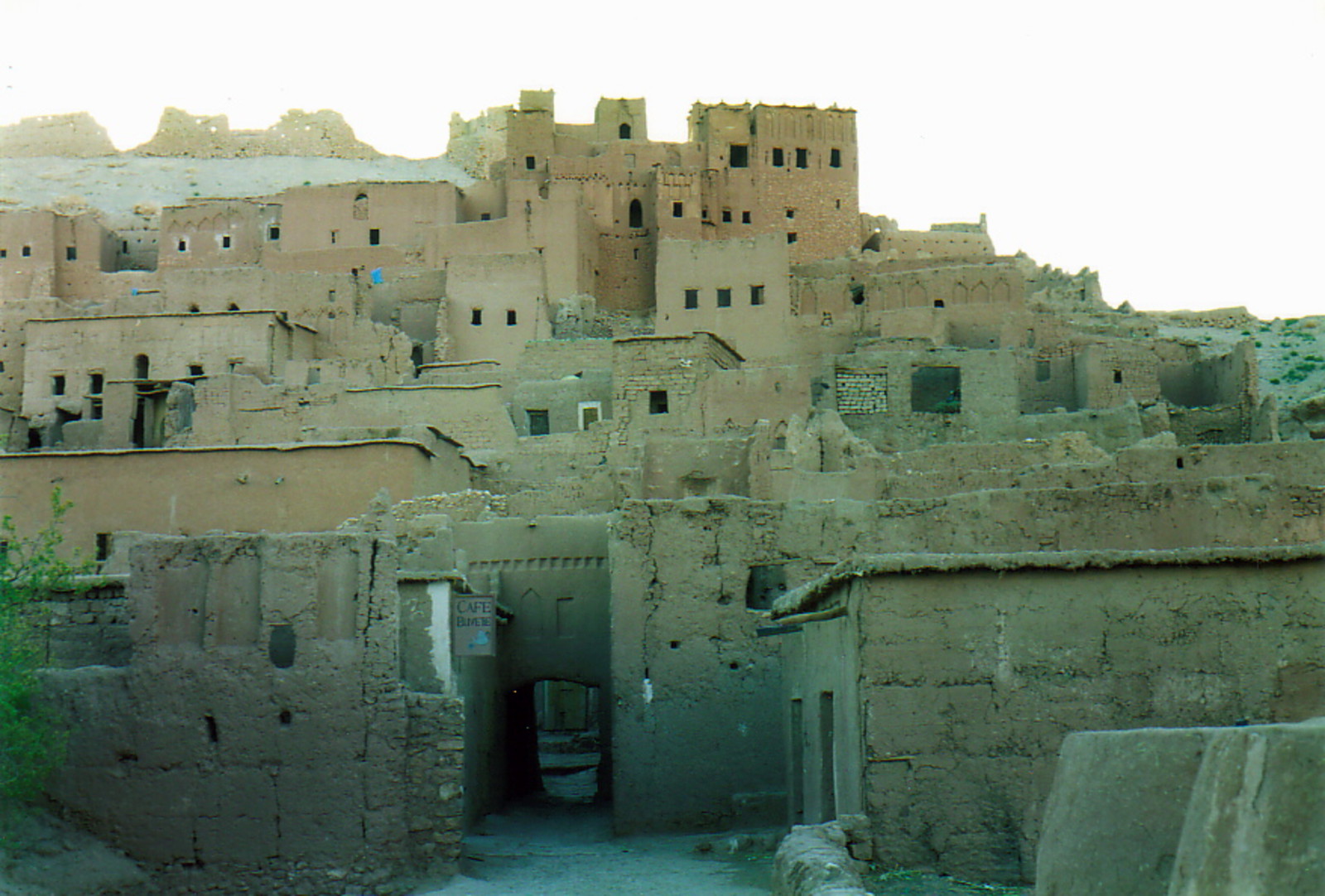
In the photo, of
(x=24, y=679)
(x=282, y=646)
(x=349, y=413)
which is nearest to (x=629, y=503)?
(x=282, y=646)

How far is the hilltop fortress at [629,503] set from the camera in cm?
1135

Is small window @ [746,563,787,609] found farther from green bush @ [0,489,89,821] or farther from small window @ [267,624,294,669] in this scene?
green bush @ [0,489,89,821]

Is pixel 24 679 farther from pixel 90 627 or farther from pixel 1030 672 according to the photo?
pixel 1030 672

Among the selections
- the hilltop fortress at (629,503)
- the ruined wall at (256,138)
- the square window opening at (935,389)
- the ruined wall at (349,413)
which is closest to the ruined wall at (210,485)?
the hilltop fortress at (629,503)

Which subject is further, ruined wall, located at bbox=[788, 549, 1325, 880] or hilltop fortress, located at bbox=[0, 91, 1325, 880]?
hilltop fortress, located at bbox=[0, 91, 1325, 880]

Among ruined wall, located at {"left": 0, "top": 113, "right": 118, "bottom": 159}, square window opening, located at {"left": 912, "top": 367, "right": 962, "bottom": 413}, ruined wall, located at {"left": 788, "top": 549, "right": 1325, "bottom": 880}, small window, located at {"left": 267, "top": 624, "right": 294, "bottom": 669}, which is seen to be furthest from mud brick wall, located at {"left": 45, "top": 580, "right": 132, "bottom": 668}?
ruined wall, located at {"left": 0, "top": 113, "right": 118, "bottom": 159}

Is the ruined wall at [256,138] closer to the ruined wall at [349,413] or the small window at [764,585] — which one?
the ruined wall at [349,413]

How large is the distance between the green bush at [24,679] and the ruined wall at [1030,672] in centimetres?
721

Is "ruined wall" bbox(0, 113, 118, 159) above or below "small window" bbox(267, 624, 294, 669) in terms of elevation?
above

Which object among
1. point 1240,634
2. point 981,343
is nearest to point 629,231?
point 981,343

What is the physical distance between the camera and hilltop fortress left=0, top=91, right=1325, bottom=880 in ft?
37.2

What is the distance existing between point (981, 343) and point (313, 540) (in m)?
24.9

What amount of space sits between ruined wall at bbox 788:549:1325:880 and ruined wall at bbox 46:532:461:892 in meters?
4.59

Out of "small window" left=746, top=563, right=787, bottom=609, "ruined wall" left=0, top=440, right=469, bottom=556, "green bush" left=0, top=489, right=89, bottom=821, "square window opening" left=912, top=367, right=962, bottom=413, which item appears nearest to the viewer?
"green bush" left=0, top=489, right=89, bottom=821
